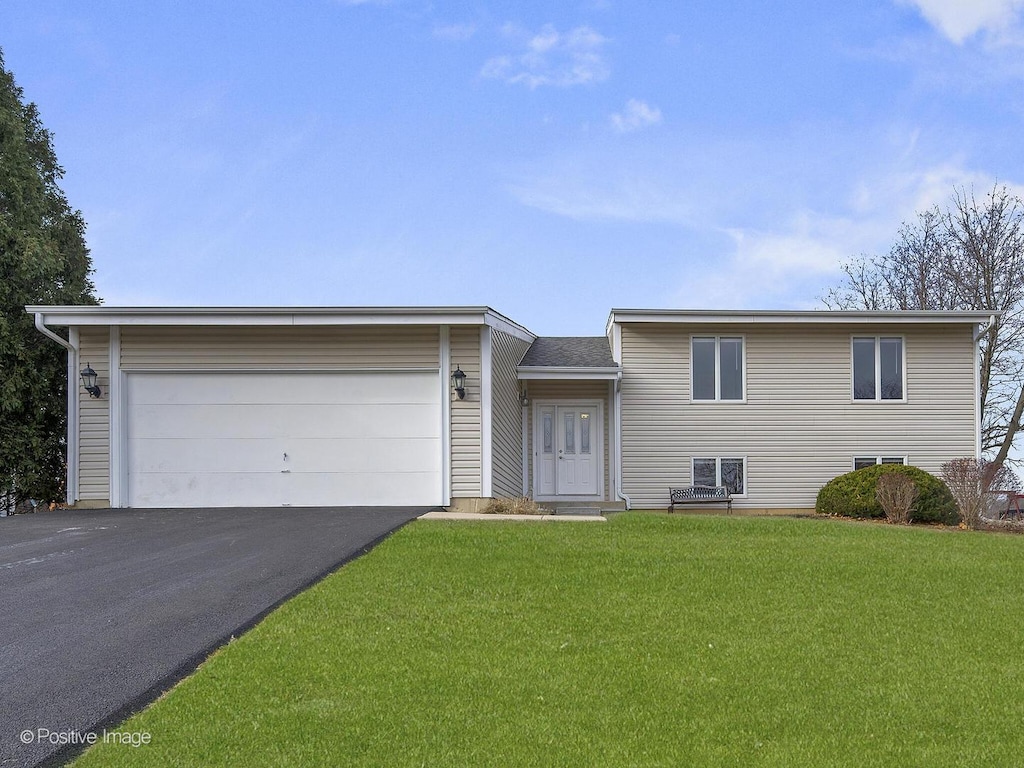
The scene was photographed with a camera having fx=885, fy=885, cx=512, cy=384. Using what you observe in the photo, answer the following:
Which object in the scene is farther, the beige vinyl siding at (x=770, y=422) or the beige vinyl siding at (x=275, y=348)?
the beige vinyl siding at (x=770, y=422)

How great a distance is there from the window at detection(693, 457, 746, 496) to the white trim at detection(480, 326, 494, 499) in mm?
5000

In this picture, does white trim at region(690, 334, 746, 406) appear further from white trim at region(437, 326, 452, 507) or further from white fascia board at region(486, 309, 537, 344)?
white trim at region(437, 326, 452, 507)

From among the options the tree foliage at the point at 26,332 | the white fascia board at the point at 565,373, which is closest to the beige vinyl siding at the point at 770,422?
the white fascia board at the point at 565,373

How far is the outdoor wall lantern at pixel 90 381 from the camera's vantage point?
44.7 feet

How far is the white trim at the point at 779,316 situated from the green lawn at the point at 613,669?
8.19m

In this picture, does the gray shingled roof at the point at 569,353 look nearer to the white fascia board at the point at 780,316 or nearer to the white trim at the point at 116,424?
the white fascia board at the point at 780,316

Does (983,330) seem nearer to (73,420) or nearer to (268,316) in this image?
(268,316)

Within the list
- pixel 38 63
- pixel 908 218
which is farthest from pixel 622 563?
pixel 908 218

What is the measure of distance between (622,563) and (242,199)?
1118cm

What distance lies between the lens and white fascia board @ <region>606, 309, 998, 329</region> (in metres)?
16.2

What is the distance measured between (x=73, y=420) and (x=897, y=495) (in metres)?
12.9

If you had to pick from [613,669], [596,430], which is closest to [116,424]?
[596,430]

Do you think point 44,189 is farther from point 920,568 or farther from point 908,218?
point 908,218

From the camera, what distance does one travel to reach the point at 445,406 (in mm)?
13664
